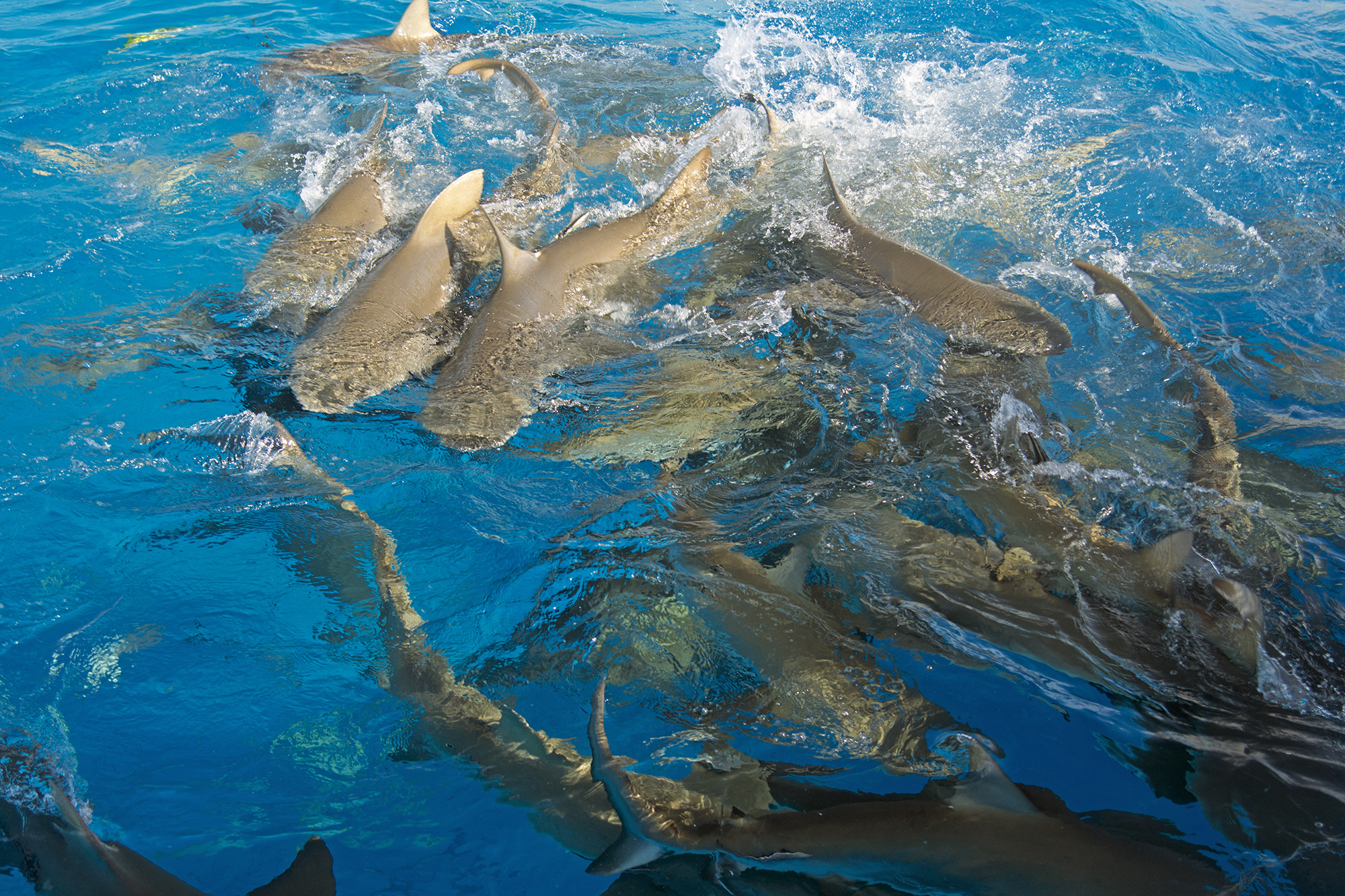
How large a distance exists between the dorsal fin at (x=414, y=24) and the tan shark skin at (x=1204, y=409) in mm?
7734

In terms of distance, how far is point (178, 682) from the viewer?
3287 millimetres

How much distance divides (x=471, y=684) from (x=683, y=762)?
93cm

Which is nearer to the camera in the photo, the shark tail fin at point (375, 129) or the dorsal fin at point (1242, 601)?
the dorsal fin at point (1242, 601)

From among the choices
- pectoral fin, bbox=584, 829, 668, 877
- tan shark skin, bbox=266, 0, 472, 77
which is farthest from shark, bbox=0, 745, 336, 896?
tan shark skin, bbox=266, 0, 472, 77

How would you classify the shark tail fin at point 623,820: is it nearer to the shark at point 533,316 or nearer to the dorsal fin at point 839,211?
the shark at point 533,316

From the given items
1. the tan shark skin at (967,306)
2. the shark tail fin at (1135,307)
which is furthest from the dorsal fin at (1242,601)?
the shark tail fin at (1135,307)

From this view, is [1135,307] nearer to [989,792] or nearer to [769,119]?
[989,792]

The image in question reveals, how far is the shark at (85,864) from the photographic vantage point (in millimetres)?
2422

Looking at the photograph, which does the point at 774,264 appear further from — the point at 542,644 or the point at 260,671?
the point at 260,671

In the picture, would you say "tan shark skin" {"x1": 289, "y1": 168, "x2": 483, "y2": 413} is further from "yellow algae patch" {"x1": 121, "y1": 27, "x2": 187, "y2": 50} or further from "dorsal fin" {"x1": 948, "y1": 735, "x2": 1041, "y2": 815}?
"yellow algae patch" {"x1": 121, "y1": 27, "x2": 187, "y2": 50}

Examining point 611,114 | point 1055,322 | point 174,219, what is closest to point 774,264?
point 1055,322

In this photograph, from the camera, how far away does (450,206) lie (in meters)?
5.48

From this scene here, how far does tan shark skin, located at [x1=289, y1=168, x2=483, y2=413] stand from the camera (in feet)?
14.5

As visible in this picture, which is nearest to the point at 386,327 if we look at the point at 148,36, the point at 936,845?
the point at 936,845
